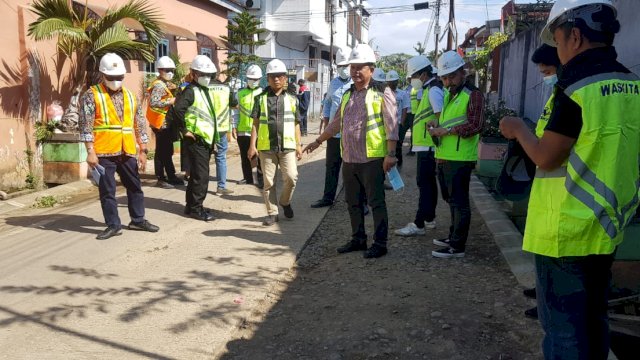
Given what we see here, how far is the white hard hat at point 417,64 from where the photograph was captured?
585 cm

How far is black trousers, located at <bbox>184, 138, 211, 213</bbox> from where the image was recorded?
6379mm

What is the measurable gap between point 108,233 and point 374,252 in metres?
2.83

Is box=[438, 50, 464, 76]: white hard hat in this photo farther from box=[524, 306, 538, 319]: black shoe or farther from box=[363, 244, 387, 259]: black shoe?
box=[524, 306, 538, 319]: black shoe

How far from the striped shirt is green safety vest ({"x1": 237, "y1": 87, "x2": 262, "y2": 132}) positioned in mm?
3413

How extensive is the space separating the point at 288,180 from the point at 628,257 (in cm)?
347

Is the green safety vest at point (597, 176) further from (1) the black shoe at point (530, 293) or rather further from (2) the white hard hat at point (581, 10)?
(1) the black shoe at point (530, 293)

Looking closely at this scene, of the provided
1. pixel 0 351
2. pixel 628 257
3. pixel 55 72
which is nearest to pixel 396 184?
pixel 628 257

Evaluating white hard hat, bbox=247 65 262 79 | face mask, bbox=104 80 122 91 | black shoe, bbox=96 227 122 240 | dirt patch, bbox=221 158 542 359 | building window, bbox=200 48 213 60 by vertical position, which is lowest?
dirt patch, bbox=221 158 542 359

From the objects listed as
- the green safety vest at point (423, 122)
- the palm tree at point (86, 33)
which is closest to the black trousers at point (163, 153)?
the palm tree at point (86, 33)

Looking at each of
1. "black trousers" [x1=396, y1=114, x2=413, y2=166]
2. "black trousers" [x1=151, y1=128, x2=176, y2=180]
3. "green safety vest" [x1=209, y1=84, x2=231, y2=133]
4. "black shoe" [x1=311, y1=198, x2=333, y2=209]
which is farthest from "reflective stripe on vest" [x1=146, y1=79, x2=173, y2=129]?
"black trousers" [x1=396, y1=114, x2=413, y2=166]

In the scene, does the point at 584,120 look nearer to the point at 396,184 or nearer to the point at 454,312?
the point at 454,312

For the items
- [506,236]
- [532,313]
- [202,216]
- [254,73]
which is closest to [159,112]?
[254,73]

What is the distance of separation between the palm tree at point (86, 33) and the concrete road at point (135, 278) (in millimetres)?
2861

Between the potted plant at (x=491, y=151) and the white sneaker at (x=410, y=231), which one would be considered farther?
the potted plant at (x=491, y=151)
